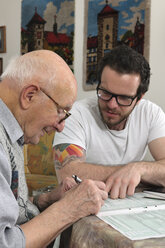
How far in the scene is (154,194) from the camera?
5.04ft

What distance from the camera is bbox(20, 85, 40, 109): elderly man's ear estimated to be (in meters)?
1.19

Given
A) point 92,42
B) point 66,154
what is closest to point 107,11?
point 92,42

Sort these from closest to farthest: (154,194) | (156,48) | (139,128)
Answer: (154,194) < (139,128) < (156,48)

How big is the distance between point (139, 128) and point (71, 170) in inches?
27.0

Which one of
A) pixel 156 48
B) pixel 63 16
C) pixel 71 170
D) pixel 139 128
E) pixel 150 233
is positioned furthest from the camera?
pixel 63 16

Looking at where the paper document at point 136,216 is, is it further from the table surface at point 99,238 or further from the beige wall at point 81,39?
the beige wall at point 81,39

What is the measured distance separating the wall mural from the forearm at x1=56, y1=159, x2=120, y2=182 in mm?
2395

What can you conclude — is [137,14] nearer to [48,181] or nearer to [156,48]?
[156,48]

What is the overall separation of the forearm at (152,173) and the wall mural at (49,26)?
247 centimetres

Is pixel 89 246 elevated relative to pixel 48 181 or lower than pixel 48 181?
elevated

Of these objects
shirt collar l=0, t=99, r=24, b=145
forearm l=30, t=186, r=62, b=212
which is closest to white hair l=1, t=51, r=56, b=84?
shirt collar l=0, t=99, r=24, b=145

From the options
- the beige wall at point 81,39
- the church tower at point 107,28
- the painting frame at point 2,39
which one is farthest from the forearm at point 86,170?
the painting frame at point 2,39

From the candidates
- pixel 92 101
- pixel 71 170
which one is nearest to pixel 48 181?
pixel 92 101

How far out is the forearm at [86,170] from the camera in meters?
1.73
